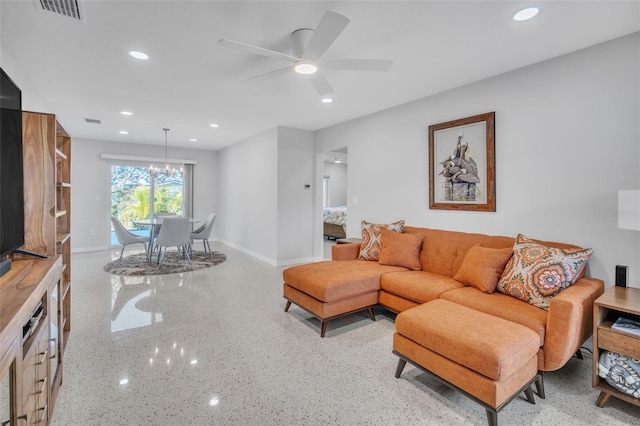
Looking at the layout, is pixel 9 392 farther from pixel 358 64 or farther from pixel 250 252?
pixel 250 252

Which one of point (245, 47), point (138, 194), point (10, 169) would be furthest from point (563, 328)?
point (138, 194)

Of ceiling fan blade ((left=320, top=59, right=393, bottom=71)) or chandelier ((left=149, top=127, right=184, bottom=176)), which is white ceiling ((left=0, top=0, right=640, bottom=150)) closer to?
ceiling fan blade ((left=320, top=59, right=393, bottom=71))

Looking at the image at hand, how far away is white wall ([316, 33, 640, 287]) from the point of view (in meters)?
2.36

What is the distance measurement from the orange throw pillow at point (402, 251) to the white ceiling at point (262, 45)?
167cm

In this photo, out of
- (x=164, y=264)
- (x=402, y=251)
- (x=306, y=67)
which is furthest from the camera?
(x=164, y=264)

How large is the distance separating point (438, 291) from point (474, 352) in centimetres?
96

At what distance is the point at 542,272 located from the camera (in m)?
2.28

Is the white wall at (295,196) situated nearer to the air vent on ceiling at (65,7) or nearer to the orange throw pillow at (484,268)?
the orange throw pillow at (484,268)

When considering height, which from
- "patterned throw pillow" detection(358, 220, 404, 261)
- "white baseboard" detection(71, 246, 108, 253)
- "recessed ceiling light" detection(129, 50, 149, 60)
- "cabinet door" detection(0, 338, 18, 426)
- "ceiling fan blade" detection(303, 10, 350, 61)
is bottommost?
"white baseboard" detection(71, 246, 108, 253)

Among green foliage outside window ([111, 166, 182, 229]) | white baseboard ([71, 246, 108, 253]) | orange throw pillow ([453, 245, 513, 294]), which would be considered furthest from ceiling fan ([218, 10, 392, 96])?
white baseboard ([71, 246, 108, 253])

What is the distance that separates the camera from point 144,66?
9.45 feet

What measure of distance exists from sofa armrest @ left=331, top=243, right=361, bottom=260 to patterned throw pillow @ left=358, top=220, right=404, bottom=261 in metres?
0.08

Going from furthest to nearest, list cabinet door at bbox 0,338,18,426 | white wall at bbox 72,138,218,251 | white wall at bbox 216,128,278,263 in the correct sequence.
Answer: white wall at bbox 72,138,218,251 < white wall at bbox 216,128,278,263 < cabinet door at bbox 0,338,18,426

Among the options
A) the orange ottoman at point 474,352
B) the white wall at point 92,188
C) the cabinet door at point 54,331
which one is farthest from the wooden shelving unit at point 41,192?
the white wall at point 92,188
